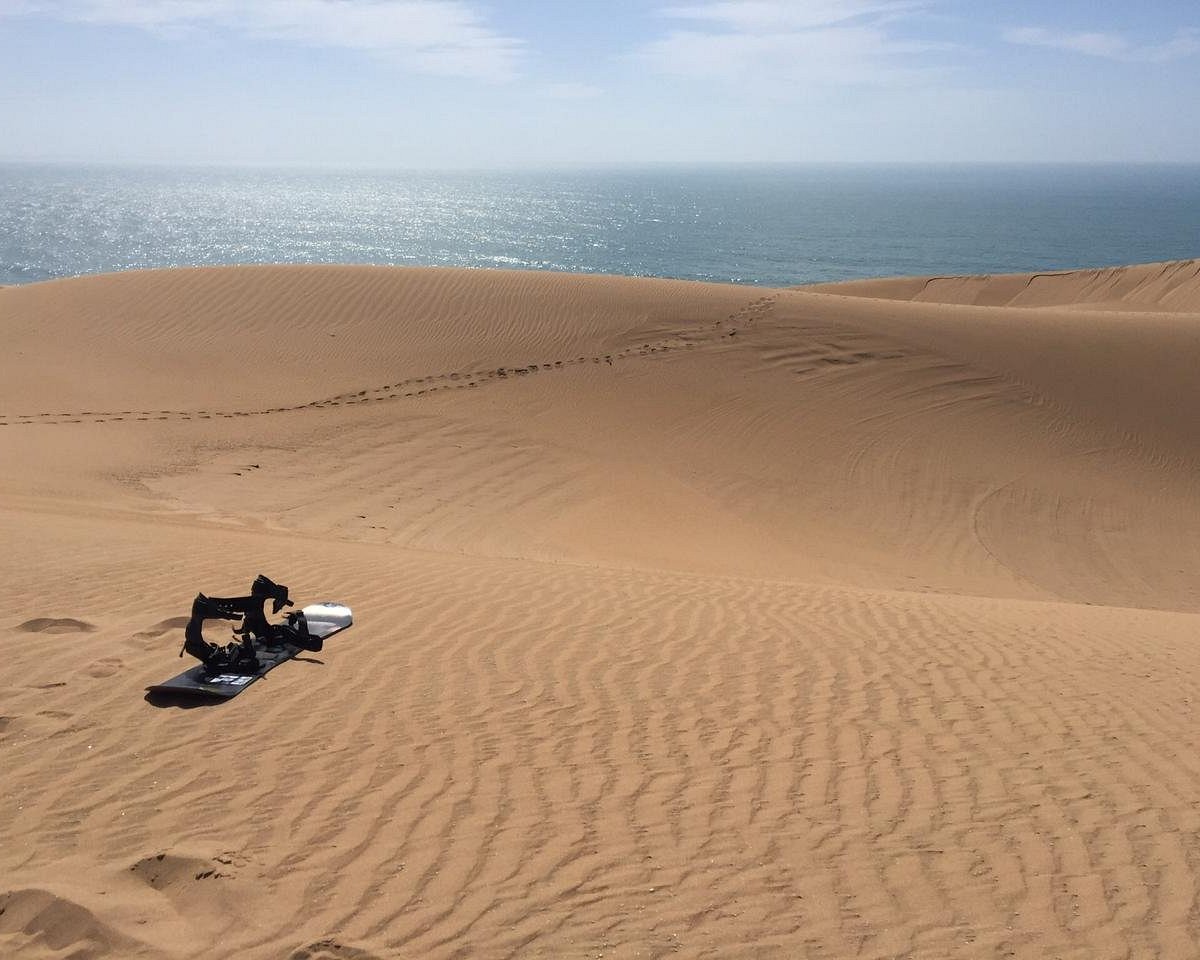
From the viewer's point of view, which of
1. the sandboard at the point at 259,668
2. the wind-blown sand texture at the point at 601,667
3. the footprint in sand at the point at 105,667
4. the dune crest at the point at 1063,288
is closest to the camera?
the wind-blown sand texture at the point at 601,667

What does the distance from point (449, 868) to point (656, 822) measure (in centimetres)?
96

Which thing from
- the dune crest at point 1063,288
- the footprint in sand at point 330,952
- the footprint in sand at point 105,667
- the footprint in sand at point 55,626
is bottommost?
the footprint in sand at point 330,952

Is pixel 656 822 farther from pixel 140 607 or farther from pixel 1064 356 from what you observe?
pixel 1064 356

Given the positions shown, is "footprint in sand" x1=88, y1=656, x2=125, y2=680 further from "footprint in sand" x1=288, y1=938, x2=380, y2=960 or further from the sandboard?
"footprint in sand" x1=288, y1=938, x2=380, y2=960

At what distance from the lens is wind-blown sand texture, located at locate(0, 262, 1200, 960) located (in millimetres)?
3734

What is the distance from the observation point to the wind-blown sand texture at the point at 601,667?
12.3 feet

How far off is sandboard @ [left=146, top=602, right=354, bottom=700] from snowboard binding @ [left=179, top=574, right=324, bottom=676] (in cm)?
4

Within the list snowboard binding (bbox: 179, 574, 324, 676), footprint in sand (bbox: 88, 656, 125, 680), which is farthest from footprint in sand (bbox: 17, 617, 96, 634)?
snowboard binding (bbox: 179, 574, 324, 676)

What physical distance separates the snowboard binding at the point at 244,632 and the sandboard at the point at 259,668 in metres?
0.04

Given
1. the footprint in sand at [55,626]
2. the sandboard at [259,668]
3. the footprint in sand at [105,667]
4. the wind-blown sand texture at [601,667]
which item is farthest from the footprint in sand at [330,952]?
the footprint in sand at [55,626]

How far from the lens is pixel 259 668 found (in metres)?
5.62

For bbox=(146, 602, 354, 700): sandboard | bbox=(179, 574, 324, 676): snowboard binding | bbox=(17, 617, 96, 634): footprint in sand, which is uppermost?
bbox=(179, 574, 324, 676): snowboard binding

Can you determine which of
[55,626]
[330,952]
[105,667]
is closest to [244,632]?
[105,667]

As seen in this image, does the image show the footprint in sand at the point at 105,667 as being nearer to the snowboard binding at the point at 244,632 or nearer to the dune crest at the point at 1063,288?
the snowboard binding at the point at 244,632
